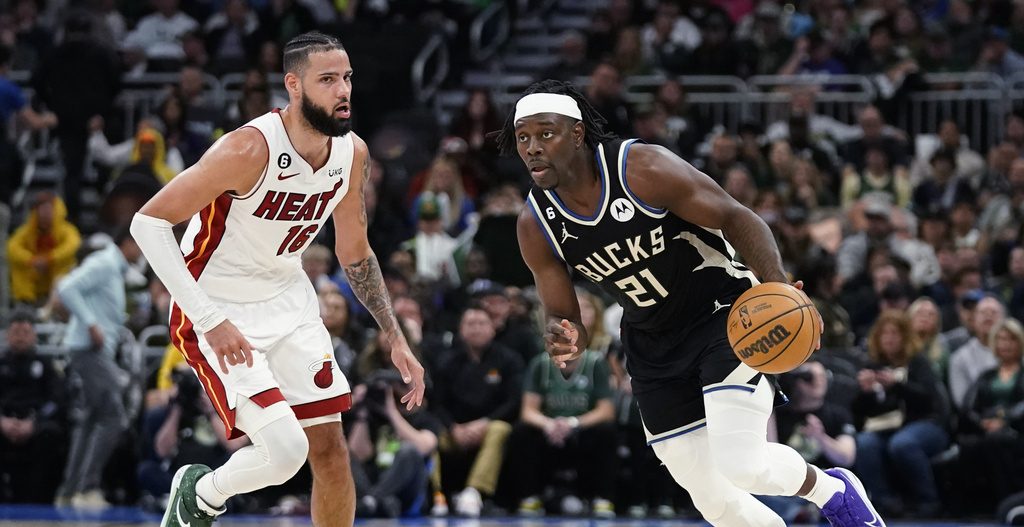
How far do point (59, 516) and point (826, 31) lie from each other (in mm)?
9179

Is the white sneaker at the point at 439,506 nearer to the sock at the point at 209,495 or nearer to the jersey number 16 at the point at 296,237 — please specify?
the sock at the point at 209,495

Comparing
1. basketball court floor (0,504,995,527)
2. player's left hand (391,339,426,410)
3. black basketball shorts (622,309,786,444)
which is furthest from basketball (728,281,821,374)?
basketball court floor (0,504,995,527)

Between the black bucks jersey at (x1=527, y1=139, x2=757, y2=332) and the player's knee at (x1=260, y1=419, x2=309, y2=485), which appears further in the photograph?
the black bucks jersey at (x1=527, y1=139, x2=757, y2=332)

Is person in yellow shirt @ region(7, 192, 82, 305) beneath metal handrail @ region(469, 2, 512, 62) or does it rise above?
beneath

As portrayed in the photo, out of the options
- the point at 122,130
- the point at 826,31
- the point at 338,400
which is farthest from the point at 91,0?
the point at 338,400

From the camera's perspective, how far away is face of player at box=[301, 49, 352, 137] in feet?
19.2

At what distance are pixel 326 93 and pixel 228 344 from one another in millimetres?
1045

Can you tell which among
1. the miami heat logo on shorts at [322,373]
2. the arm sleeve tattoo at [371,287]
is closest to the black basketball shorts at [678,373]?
the arm sleeve tattoo at [371,287]

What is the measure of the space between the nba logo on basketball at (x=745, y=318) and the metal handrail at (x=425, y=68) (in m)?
10.1

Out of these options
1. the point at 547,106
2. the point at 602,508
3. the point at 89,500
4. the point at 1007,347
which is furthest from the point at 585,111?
the point at 89,500

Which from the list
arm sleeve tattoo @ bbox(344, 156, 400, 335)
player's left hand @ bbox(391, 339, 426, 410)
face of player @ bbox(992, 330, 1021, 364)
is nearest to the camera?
player's left hand @ bbox(391, 339, 426, 410)

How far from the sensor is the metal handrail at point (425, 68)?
50.6ft

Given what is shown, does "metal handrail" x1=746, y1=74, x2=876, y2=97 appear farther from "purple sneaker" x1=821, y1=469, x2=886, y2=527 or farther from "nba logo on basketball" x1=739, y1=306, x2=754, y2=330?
"nba logo on basketball" x1=739, y1=306, x2=754, y2=330

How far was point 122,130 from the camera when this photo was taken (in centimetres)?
1434
